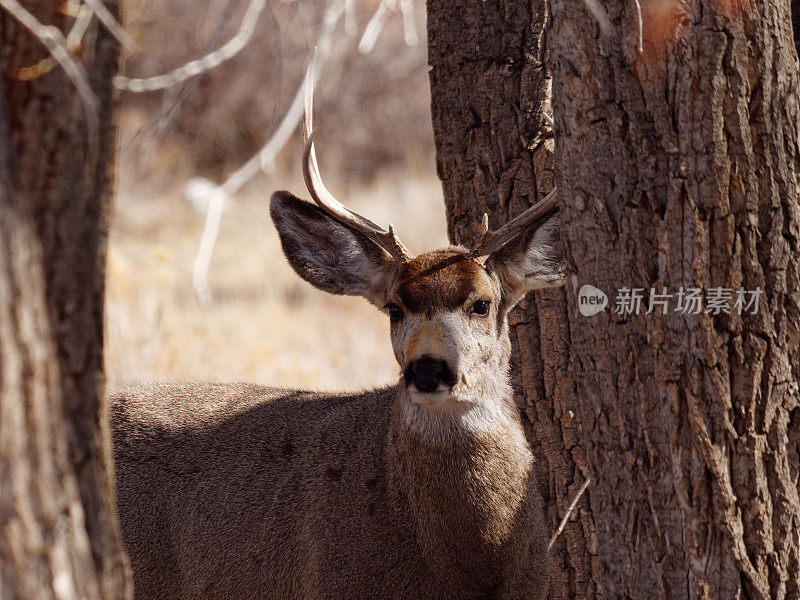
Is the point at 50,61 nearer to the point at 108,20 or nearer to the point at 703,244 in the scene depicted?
the point at 108,20

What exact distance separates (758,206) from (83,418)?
2.31 metres

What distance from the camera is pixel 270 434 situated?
5559 millimetres

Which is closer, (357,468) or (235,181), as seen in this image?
(235,181)

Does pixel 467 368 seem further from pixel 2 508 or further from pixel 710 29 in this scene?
pixel 2 508

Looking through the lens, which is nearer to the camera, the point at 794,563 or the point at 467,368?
the point at 794,563

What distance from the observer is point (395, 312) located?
504 cm

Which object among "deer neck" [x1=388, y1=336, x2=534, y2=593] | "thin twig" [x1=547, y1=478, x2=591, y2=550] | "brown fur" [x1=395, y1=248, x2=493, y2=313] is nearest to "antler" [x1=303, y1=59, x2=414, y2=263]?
"brown fur" [x1=395, y1=248, x2=493, y2=313]

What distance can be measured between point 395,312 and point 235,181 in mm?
1262

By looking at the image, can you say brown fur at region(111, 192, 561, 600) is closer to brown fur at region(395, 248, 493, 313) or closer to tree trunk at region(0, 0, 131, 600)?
brown fur at region(395, 248, 493, 313)

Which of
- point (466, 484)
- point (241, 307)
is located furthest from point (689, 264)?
point (241, 307)

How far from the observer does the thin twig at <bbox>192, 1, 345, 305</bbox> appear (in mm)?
3566

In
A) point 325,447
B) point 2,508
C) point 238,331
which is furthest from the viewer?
point 238,331

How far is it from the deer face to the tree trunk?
1.84 m

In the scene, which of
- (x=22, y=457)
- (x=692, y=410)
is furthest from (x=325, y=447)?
(x=22, y=457)
